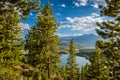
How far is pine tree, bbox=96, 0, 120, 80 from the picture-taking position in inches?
1150

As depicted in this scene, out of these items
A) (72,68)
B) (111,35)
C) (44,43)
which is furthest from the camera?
(72,68)

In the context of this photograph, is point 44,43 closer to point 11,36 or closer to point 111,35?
point 11,36

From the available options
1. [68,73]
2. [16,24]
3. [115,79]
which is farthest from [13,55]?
[68,73]

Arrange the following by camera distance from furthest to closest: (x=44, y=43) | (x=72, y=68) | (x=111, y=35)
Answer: (x=72, y=68) < (x=44, y=43) < (x=111, y=35)

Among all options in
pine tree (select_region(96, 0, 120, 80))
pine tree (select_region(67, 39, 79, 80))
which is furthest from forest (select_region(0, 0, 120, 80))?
pine tree (select_region(67, 39, 79, 80))

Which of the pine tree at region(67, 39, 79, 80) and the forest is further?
the pine tree at region(67, 39, 79, 80)

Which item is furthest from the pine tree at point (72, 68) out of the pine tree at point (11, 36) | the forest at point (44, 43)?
the pine tree at point (11, 36)

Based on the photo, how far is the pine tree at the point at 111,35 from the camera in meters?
29.2

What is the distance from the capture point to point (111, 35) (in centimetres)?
3102

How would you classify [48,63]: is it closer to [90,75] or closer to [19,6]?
[90,75]

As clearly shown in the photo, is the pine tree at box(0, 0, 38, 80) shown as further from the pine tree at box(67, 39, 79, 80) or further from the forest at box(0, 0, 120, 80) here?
the pine tree at box(67, 39, 79, 80)

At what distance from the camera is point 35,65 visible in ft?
155

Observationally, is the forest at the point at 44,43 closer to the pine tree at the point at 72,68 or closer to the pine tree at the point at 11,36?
the pine tree at the point at 11,36

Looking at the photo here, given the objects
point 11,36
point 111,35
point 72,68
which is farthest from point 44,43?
point 72,68
